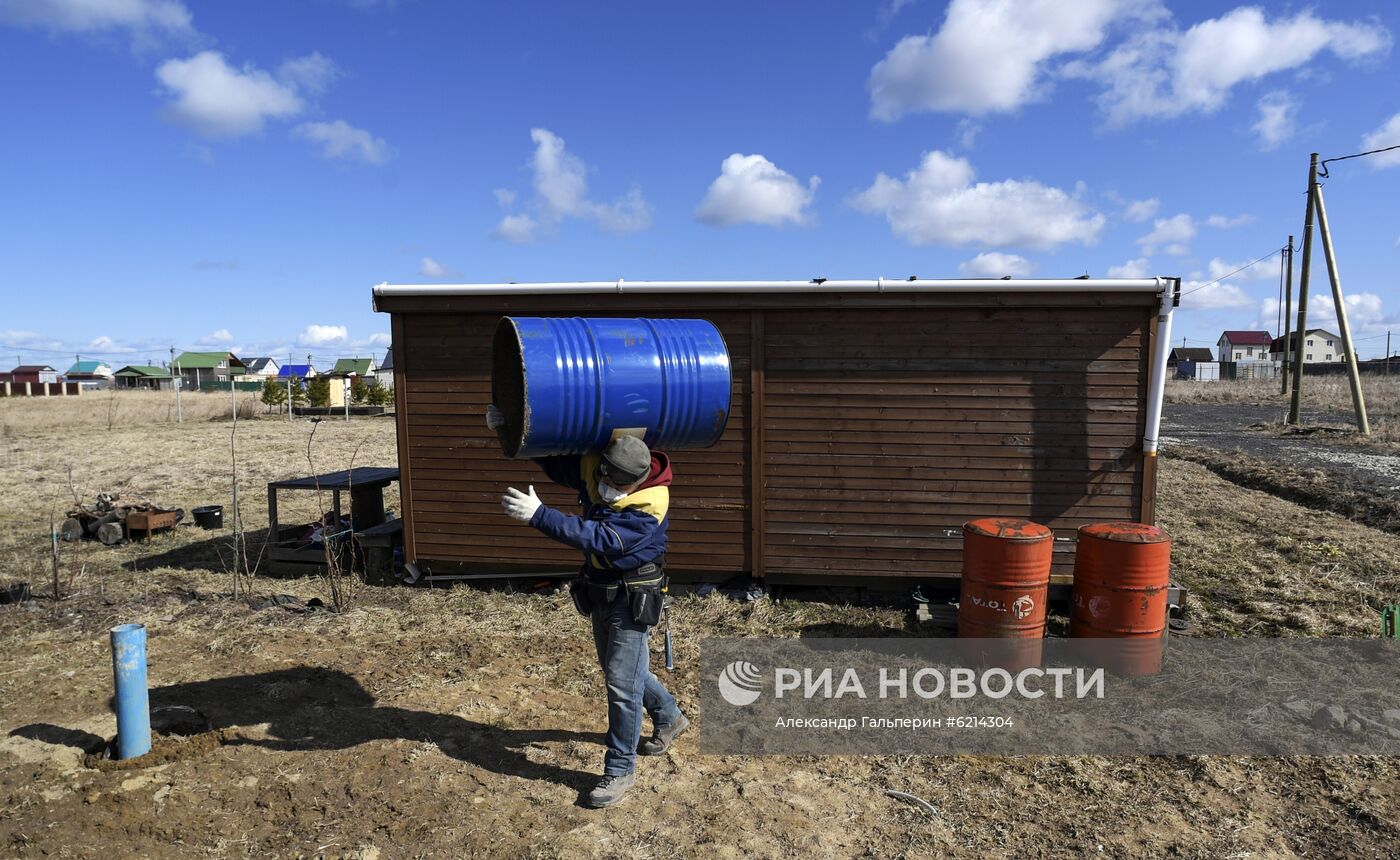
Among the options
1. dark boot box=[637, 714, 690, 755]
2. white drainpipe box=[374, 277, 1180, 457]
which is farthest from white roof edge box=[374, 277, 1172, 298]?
dark boot box=[637, 714, 690, 755]

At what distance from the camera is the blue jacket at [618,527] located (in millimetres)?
3172

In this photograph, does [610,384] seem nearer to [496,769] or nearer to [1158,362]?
[496,769]

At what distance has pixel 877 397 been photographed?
253 inches

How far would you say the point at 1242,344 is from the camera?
8900 cm

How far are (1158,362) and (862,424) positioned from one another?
2261 millimetres

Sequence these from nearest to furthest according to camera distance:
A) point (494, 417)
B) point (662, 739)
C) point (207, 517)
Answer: point (494, 417) < point (662, 739) < point (207, 517)

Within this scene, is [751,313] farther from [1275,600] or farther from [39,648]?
[39,648]

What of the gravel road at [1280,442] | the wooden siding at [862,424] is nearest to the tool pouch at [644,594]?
the wooden siding at [862,424]

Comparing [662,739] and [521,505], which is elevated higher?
[521,505]

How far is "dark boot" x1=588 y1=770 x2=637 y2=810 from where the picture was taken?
3.46 m

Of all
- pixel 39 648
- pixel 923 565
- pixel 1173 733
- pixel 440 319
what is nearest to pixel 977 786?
pixel 1173 733

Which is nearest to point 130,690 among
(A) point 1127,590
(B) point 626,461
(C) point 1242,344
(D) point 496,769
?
(D) point 496,769

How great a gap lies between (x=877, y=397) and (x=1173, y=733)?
3147 millimetres

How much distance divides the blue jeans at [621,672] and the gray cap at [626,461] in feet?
1.62
